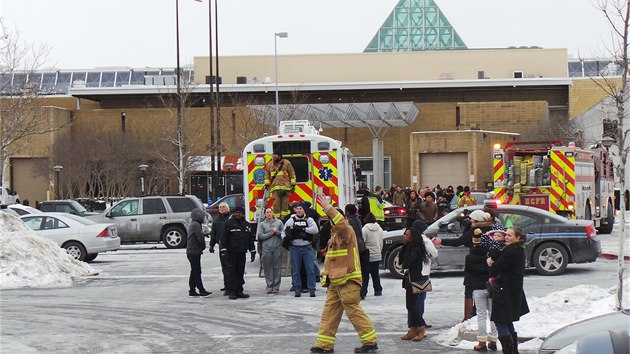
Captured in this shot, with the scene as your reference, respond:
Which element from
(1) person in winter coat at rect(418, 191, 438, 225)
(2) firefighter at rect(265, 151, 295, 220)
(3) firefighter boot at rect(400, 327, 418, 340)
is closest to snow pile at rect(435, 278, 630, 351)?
(3) firefighter boot at rect(400, 327, 418, 340)

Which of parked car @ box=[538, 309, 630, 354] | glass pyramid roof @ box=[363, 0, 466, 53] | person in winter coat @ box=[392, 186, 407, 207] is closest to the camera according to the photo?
parked car @ box=[538, 309, 630, 354]

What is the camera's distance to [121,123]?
226ft

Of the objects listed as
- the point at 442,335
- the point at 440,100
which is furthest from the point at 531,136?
the point at 442,335

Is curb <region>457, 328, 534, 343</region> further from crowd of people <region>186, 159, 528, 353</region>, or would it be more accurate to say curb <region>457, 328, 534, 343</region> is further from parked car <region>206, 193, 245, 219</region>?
parked car <region>206, 193, 245, 219</region>

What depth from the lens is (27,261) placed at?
803 inches

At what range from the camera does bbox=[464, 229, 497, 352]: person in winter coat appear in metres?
11.6

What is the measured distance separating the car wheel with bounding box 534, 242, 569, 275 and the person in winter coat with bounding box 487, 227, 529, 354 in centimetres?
914

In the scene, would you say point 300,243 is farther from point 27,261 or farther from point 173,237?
point 173,237

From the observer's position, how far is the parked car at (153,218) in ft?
99.6

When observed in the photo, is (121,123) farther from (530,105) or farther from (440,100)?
(530,105)

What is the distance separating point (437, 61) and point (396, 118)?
21.1 metres

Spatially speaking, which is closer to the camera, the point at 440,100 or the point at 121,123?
the point at 121,123

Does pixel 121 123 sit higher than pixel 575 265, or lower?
higher

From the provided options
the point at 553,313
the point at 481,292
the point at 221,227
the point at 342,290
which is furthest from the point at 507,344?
the point at 221,227
